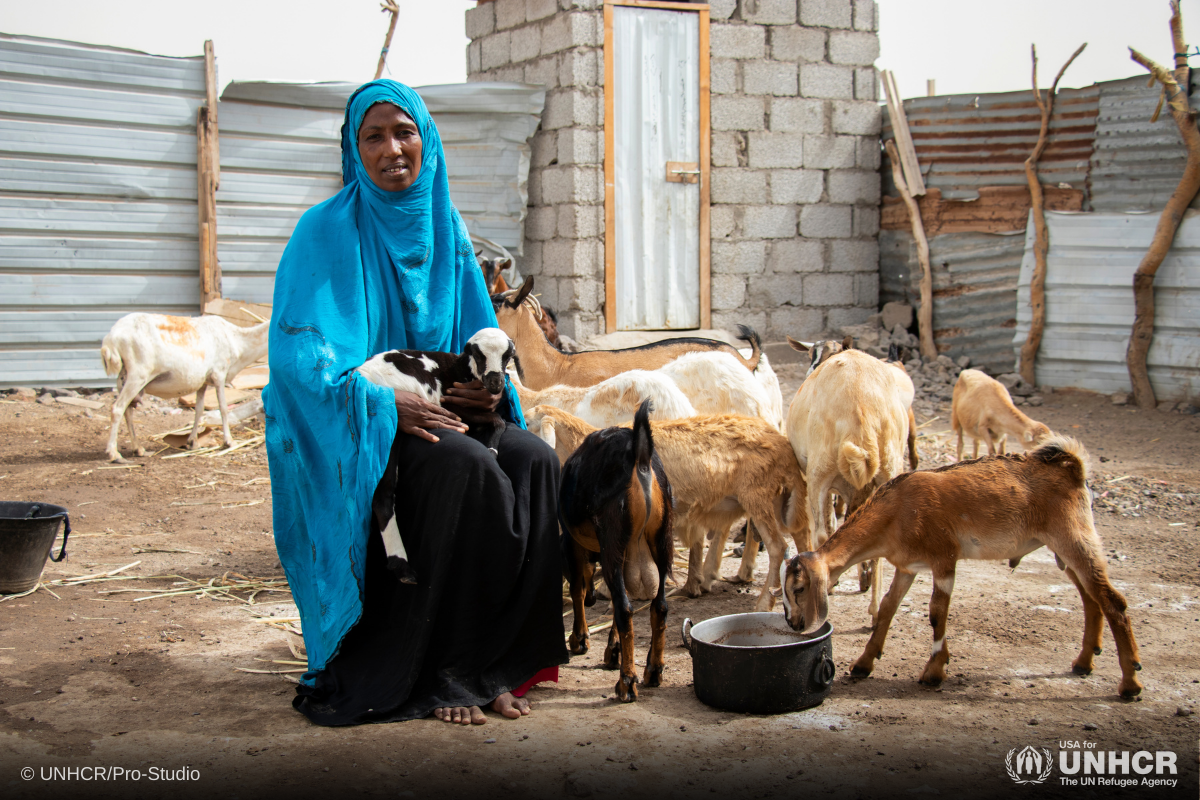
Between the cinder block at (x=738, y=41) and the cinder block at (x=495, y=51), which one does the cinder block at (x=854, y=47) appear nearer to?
the cinder block at (x=738, y=41)

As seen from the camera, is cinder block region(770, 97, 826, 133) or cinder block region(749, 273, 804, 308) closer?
cinder block region(770, 97, 826, 133)

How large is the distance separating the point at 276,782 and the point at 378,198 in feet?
7.02

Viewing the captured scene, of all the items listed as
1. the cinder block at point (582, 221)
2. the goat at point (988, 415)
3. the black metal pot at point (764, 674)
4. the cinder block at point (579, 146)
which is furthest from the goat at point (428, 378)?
the cinder block at point (579, 146)

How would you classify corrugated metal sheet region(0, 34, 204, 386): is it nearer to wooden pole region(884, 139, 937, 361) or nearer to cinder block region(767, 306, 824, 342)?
cinder block region(767, 306, 824, 342)

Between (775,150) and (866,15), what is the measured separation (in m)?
2.08

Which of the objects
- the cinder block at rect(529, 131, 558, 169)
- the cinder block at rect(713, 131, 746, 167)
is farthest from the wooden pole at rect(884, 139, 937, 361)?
the cinder block at rect(529, 131, 558, 169)

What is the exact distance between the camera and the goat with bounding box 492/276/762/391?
6.89 m

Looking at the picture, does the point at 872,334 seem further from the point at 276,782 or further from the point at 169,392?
the point at 276,782

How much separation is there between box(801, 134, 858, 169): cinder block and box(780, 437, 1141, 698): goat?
8775 mm

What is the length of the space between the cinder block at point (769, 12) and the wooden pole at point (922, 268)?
206 centimetres

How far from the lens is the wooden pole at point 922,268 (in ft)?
38.5

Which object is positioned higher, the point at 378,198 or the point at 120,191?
the point at 120,191

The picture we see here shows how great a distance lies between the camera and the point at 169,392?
28.5 feet

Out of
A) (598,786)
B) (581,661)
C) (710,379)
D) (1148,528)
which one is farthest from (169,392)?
(1148,528)
